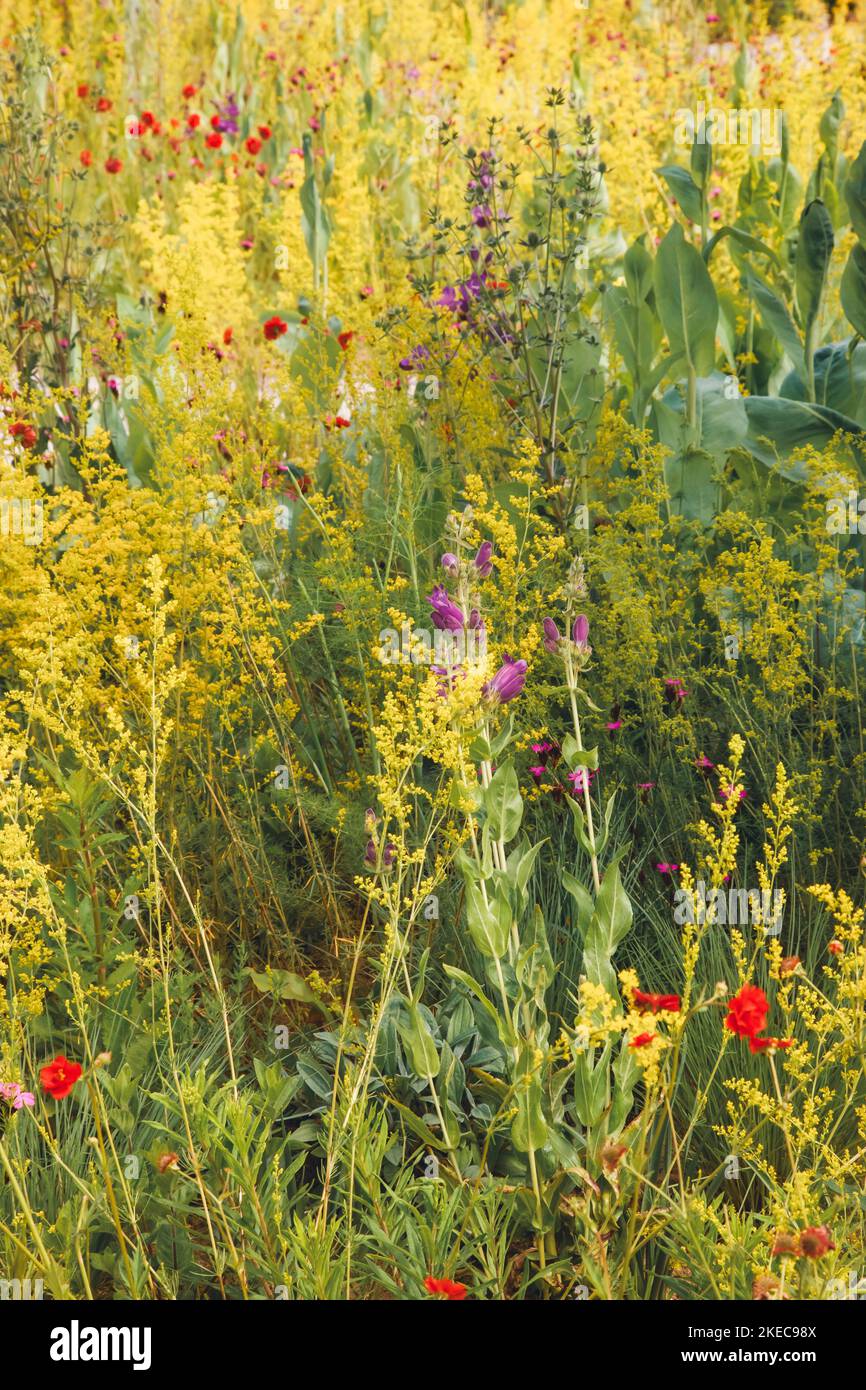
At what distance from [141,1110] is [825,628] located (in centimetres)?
160

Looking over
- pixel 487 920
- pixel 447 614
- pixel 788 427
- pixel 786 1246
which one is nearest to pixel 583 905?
pixel 487 920

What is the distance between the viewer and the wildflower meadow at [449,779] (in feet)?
5.54

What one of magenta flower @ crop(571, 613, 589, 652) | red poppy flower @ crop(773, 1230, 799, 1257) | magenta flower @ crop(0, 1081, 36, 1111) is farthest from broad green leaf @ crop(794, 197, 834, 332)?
magenta flower @ crop(0, 1081, 36, 1111)

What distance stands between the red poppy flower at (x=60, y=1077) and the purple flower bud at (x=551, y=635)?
81 centimetres

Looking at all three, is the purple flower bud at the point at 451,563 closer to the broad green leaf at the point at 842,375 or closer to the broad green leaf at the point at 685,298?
the broad green leaf at the point at 685,298

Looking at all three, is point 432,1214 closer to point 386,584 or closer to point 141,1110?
point 141,1110

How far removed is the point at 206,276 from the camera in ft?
11.9

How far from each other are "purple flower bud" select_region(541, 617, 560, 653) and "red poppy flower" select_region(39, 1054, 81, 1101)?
0.81 metres

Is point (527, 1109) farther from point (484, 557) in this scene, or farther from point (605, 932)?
point (484, 557)

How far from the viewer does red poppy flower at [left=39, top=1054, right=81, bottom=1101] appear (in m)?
1.55

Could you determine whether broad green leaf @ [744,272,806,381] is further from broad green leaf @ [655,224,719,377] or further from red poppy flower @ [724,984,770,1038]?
red poppy flower @ [724,984,770,1038]

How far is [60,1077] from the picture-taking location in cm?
158

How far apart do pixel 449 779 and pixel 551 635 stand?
49 centimetres

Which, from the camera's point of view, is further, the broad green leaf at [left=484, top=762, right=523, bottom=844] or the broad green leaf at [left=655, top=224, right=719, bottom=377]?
the broad green leaf at [left=655, top=224, right=719, bottom=377]
